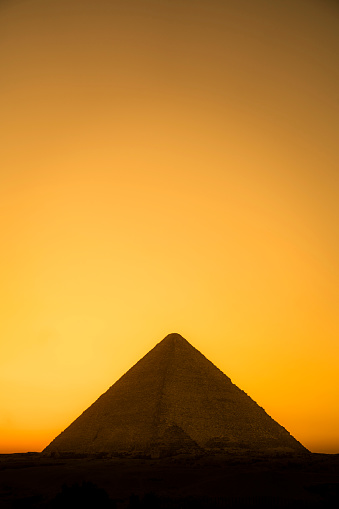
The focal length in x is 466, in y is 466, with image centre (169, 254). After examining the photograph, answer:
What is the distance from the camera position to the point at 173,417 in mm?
30969

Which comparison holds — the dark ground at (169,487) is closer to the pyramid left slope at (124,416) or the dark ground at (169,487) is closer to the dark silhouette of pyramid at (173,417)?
the dark silhouette of pyramid at (173,417)

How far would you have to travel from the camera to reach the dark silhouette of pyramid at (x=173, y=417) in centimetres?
2975

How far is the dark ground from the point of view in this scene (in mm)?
13102

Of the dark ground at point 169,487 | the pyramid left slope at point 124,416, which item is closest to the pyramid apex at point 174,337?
the pyramid left slope at point 124,416

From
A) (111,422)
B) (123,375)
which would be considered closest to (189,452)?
(111,422)

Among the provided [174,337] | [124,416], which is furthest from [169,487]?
[174,337]

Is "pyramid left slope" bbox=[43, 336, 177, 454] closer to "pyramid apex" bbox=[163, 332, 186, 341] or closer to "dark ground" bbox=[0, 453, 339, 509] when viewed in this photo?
"pyramid apex" bbox=[163, 332, 186, 341]

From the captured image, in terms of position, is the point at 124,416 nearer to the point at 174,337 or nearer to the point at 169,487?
the point at 174,337

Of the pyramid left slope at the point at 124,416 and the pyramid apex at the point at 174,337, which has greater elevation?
the pyramid apex at the point at 174,337

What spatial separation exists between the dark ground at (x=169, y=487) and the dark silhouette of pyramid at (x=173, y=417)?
5.63m

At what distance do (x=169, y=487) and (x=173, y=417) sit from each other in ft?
48.3

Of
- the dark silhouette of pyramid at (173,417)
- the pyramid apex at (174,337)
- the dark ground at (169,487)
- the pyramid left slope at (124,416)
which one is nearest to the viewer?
the dark ground at (169,487)

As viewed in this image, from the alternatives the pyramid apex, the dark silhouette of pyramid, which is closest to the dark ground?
the dark silhouette of pyramid

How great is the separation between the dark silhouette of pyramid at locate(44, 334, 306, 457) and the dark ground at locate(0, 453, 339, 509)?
5629 mm
